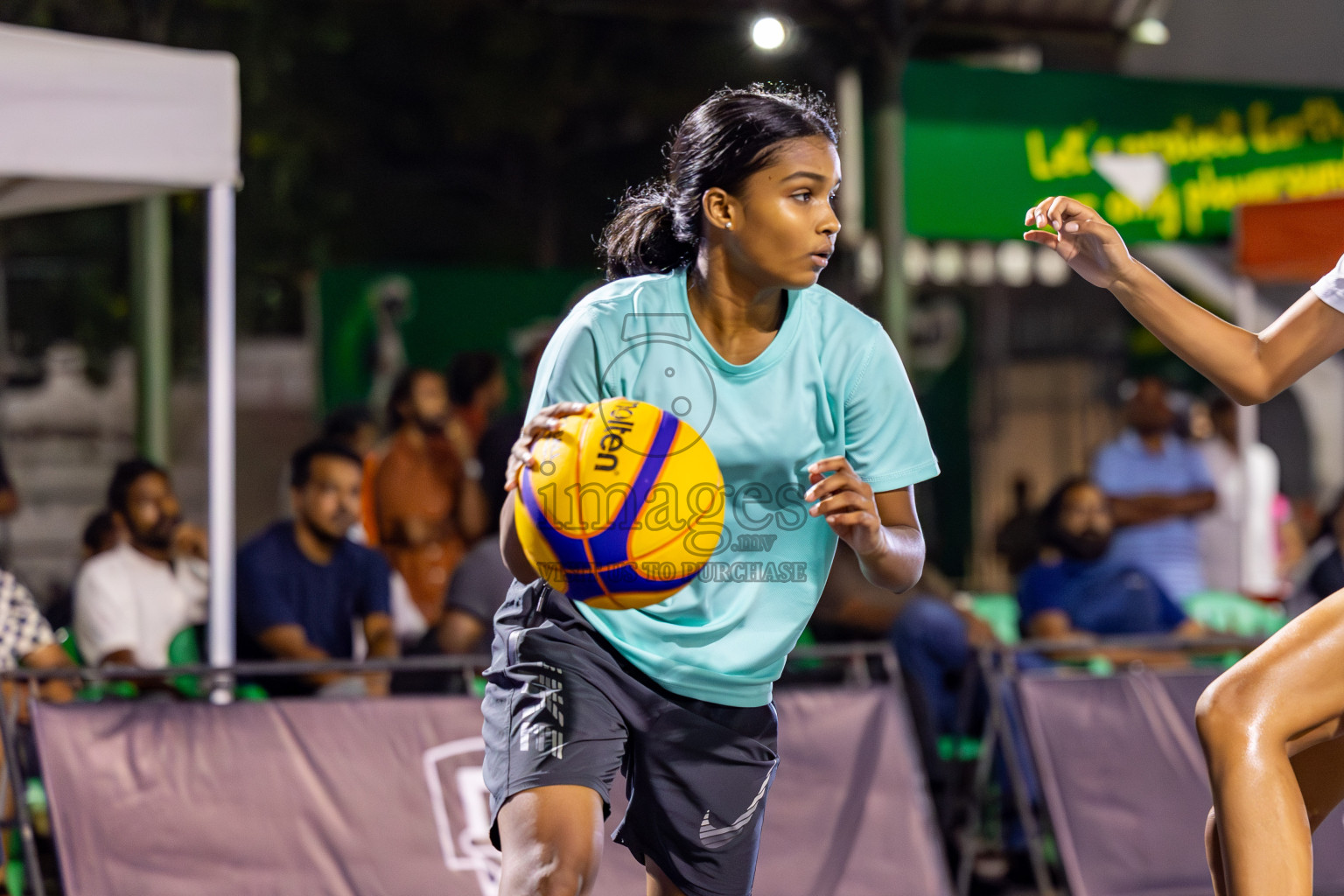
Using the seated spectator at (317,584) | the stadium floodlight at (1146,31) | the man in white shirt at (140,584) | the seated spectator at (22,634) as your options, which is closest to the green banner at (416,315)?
the stadium floodlight at (1146,31)

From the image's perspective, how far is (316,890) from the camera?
206 inches

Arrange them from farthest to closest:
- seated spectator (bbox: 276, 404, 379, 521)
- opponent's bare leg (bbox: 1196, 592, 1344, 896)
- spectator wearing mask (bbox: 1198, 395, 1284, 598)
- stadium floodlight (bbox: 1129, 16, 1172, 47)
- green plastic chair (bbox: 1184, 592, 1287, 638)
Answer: stadium floodlight (bbox: 1129, 16, 1172, 47), spectator wearing mask (bbox: 1198, 395, 1284, 598), green plastic chair (bbox: 1184, 592, 1287, 638), seated spectator (bbox: 276, 404, 379, 521), opponent's bare leg (bbox: 1196, 592, 1344, 896)

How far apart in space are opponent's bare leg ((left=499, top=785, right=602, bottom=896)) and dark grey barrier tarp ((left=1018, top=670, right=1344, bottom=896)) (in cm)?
317

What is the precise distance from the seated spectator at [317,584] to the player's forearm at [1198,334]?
3798mm

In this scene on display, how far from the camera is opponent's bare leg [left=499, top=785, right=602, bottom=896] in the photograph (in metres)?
3.03

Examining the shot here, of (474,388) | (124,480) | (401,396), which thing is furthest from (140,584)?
(474,388)

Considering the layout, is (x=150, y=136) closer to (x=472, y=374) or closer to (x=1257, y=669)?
(x=472, y=374)

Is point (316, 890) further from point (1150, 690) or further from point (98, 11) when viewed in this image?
point (98, 11)

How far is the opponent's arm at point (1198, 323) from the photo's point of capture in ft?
11.1

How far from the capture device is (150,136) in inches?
228

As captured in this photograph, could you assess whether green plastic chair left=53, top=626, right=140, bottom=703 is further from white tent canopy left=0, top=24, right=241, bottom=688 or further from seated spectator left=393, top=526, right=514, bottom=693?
seated spectator left=393, top=526, right=514, bottom=693

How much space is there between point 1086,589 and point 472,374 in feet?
13.0

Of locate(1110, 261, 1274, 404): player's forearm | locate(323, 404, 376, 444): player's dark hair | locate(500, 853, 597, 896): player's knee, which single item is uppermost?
locate(1110, 261, 1274, 404): player's forearm

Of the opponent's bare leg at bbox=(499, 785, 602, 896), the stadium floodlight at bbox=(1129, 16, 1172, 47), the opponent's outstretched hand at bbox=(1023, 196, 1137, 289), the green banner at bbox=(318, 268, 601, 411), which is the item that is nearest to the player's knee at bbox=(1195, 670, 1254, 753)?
the opponent's outstretched hand at bbox=(1023, 196, 1137, 289)
